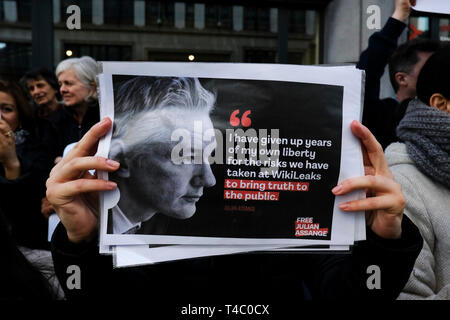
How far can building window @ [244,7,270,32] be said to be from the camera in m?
4.36

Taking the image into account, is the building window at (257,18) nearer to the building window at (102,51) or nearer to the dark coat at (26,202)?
the building window at (102,51)

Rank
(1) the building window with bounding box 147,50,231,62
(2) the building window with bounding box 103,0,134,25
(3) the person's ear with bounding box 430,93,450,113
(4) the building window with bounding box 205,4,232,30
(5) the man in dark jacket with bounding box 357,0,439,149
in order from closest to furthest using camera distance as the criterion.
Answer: (3) the person's ear with bounding box 430,93,450,113, (5) the man in dark jacket with bounding box 357,0,439,149, (1) the building window with bounding box 147,50,231,62, (2) the building window with bounding box 103,0,134,25, (4) the building window with bounding box 205,4,232,30

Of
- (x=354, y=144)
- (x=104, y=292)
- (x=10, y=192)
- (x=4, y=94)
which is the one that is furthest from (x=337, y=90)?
(x=4, y=94)

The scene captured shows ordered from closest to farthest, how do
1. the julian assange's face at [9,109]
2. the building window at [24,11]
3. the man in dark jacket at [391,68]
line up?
the man in dark jacket at [391,68], the julian assange's face at [9,109], the building window at [24,11]

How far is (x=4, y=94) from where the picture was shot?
2336mm

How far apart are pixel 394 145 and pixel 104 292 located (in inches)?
40.6

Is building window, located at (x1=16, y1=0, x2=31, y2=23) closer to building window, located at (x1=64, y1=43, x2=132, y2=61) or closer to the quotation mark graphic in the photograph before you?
building window, located at (x1=64, y1=43, x2=132, y2=61)

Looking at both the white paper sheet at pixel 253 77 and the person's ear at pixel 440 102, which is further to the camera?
the person's ear at pixel 440 102

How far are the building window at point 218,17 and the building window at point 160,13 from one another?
1.18ft

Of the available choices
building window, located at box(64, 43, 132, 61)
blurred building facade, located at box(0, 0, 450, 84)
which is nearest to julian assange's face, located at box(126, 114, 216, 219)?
blurred building facade, located at box(0, 0, 450, 84)

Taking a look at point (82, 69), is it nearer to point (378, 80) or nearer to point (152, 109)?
point (378, 80)

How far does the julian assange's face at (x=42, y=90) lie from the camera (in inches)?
126

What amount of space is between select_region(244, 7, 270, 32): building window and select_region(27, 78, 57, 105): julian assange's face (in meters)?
2.08

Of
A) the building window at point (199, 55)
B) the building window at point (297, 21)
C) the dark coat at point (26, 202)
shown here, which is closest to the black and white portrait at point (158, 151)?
the dark coat at point (26, 202)
